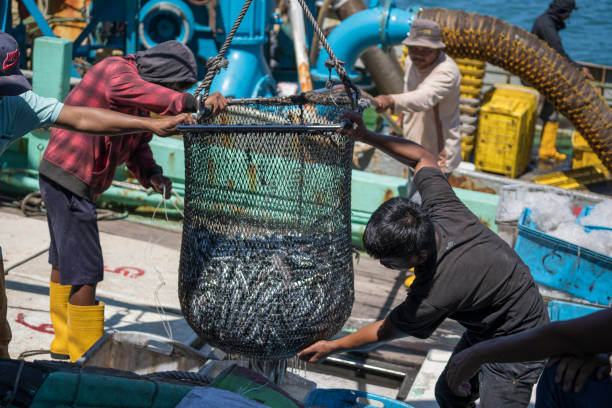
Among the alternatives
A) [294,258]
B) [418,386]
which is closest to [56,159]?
[294,258]

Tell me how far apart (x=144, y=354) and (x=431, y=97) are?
2.57 m

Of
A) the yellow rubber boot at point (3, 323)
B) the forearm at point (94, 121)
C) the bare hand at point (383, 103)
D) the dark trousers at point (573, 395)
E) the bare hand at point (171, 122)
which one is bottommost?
the yellow rubber boot at point (3, 323)

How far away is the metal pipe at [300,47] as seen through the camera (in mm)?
6262

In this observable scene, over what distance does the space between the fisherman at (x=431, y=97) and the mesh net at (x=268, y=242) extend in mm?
1547

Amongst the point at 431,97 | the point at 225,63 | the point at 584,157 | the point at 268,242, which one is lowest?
the point at 584,157

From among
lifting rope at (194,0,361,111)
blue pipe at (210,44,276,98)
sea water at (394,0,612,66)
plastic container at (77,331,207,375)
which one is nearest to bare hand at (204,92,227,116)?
lifting rope at (194,0,361,111)

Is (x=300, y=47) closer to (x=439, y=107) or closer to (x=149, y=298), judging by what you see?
(x=439, y=107)

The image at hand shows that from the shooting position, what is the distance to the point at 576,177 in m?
7.84

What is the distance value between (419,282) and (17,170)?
467cm

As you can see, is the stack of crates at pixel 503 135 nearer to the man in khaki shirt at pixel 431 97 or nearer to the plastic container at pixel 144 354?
the man in khaki shirt at pixel 431 97

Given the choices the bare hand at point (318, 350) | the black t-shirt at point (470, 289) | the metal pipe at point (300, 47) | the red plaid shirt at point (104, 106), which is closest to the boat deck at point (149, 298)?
the red plaid shirt at point (104, 106)

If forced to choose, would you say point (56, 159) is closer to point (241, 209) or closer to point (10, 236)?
point (241, 209)

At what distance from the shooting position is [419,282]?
2662 millimetres

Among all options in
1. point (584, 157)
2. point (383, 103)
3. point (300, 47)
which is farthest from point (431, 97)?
point (584, 157)
